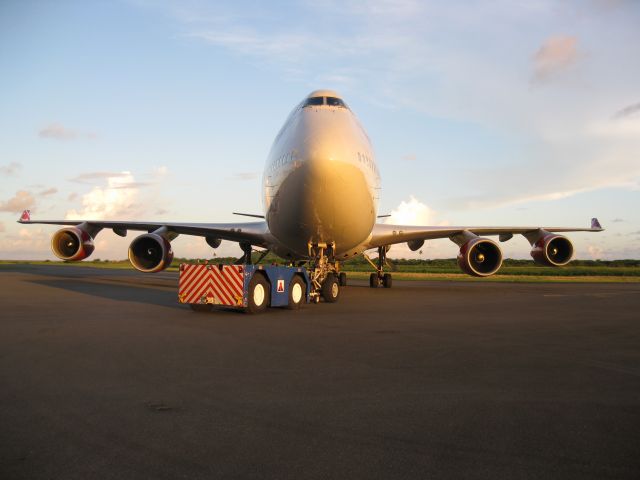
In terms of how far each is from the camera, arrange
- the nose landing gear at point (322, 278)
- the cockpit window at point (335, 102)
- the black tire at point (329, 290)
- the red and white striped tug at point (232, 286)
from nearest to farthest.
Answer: the red and white striped tug at point (232, 286), the cockpit window at point (335, 102), the nose landing gear at point (322, 278), the black tire at point (329, 290)

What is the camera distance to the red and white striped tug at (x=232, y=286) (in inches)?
450

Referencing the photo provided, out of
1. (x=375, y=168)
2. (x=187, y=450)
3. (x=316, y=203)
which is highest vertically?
(x=375, y=168)

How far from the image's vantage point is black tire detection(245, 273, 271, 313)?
38.5 ft

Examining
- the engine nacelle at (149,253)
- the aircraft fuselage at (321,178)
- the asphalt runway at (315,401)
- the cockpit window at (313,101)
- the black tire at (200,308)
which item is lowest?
the asphalt runway at (315,401)

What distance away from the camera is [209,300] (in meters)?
11.7

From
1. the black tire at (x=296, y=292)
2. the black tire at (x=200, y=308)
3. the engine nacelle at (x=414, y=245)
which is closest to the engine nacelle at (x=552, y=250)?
the engine nacelle at (x=414, y=245)

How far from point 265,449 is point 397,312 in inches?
365

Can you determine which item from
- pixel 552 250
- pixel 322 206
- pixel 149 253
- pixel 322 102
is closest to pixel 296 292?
pixel 322 206

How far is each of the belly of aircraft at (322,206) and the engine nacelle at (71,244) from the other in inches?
341

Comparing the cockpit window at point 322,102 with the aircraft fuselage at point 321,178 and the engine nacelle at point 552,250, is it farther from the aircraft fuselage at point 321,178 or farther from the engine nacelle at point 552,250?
the engine nacelle at point 552,250

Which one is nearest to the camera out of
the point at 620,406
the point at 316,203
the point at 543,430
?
the point at 543,430

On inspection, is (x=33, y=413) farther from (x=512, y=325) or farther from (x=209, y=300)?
(x=512, y=325)

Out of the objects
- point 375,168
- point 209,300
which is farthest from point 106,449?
point 375,168

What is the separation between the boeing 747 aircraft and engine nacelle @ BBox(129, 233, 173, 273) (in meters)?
0.03
